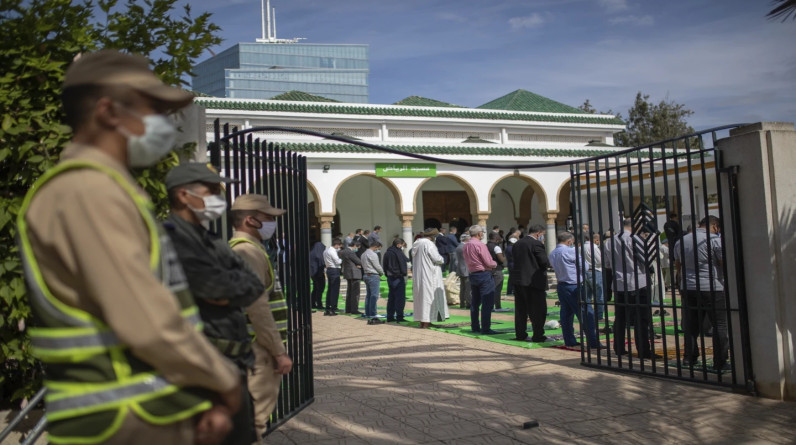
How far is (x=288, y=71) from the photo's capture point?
119938 mm

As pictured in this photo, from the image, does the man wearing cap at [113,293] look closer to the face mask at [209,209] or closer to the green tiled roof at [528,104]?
the face mask at [209,209]

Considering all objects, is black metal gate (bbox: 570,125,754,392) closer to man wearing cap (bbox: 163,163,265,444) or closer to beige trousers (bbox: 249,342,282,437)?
beige trousers (bbox: 249,342,282,437)

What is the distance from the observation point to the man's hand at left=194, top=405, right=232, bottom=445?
1.90m

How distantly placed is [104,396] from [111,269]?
13.7 inches

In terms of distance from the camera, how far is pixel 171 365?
1.72 meters

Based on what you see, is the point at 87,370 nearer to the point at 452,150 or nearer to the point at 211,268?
the point at 211,268

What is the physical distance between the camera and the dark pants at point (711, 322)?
21.9 ft

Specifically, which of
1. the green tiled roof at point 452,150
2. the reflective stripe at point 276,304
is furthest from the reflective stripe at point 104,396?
the green tiled roof at point 452,150

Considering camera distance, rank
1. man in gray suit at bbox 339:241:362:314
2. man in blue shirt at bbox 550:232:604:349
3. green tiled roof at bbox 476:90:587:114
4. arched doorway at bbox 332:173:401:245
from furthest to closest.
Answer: green tiled roof at bbox 476:90:587:114 < arched doorway at bbox 332:173:401:245 < man in gray suit at bbox 339:241:362:314 < man in blue shirt at bbox 550:232:604:349

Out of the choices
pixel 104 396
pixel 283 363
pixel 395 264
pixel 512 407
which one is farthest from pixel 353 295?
pixel 104 396

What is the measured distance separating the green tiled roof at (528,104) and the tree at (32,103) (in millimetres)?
28809

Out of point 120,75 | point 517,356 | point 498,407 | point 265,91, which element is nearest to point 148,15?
point 120,75

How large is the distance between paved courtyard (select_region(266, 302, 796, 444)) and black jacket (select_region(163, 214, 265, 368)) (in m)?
2.67

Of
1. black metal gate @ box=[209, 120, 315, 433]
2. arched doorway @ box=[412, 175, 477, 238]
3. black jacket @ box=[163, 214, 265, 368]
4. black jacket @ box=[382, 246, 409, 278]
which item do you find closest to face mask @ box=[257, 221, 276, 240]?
black metal gate @ box=[209, 120, 315, 433]
